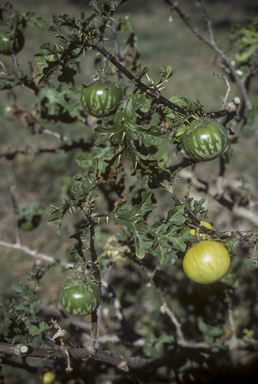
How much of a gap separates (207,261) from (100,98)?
0.92 m

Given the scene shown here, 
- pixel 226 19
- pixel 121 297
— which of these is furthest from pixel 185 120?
pixel 226 19

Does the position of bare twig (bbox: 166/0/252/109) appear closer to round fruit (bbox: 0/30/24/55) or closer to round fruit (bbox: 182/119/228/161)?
round fruit (bbox: 0/30/24/55)

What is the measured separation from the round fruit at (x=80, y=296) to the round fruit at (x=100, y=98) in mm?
835

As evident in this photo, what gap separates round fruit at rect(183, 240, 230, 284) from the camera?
4.79 ft

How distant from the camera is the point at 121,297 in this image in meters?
4.11

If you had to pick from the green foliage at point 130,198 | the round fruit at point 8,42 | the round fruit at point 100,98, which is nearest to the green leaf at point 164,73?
the green foliage at point 130,198

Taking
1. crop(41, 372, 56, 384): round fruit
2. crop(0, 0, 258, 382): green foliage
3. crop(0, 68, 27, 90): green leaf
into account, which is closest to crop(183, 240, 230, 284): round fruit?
crop(0, 0, 258, 382): green foliage

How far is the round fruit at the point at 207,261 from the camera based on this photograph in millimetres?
1460

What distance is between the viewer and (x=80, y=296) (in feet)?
5.19

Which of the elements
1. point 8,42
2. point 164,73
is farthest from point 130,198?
point 8,42

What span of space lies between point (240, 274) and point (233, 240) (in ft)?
8.40

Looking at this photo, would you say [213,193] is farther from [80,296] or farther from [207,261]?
[80,296]

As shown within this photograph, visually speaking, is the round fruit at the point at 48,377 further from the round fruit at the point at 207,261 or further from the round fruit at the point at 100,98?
the round fruit at the point at 100,98

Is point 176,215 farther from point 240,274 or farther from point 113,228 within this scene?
point 113,228
